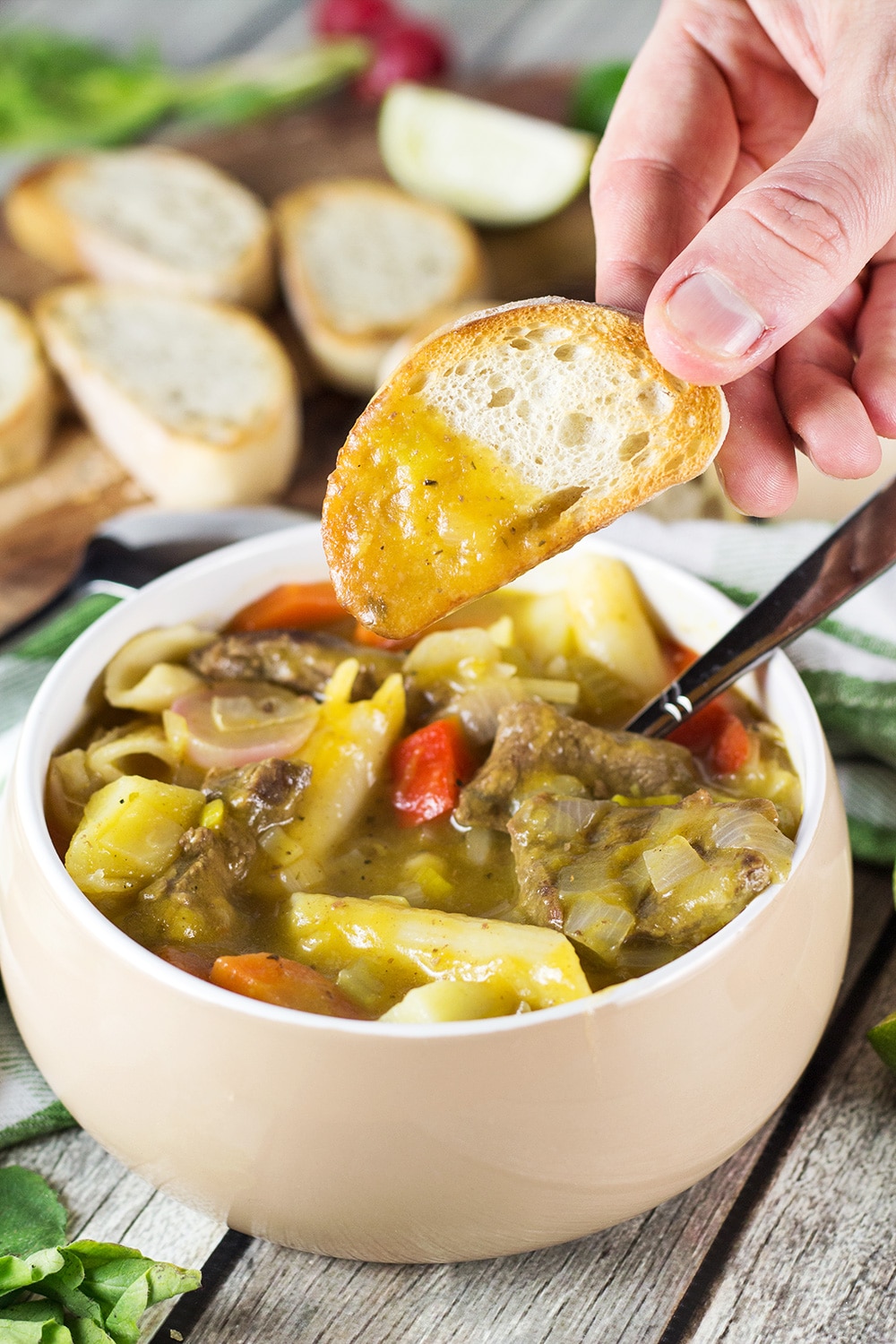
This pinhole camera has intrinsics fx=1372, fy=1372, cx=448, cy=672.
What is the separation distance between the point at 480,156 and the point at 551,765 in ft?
9.37

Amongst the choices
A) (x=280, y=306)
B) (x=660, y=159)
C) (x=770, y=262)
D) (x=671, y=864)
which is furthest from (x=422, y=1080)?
(x=280, y=306)

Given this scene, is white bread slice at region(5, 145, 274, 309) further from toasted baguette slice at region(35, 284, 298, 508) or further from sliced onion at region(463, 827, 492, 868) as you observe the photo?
sliced onion at region(463, 827, 492, 868)

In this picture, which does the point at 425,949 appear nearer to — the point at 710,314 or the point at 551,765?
the point at 551,765

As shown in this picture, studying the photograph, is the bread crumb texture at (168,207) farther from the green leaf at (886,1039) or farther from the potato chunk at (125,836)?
the green leaf at (886,1039)

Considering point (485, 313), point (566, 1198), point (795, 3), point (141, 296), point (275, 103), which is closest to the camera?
point (566, 1198)

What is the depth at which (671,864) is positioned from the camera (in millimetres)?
1759

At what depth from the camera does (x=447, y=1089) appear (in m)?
1.54

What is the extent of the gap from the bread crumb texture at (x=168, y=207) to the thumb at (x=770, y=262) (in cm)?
264

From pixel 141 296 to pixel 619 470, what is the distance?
2.47 m

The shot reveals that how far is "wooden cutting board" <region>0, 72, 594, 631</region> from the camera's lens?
11.3 feet

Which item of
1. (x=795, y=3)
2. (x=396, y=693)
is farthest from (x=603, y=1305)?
(x=795, y=3)

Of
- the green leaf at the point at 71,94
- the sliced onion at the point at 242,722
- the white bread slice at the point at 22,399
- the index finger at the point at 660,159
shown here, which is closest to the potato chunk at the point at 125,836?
the sliced onion at the point at 242,722

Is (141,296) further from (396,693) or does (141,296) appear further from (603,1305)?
(603,1305)

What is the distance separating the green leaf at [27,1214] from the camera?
5.91 feet
